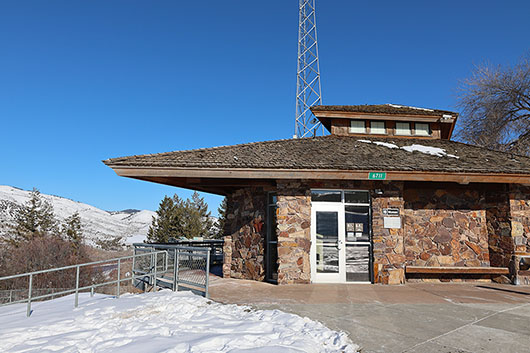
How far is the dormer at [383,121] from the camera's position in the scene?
12.7 m

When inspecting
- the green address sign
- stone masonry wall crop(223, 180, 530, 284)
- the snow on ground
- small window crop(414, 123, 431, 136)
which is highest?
small window crop(414, 123, 431, 136)

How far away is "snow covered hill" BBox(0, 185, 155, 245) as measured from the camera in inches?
3140

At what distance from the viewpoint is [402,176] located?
8430mm

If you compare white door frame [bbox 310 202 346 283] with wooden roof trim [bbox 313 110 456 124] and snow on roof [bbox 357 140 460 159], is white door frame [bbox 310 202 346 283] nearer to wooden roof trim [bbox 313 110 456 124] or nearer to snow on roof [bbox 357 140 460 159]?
snow on roof [bbox 357 140 460 159]

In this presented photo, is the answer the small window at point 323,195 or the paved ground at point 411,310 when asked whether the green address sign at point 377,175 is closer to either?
the small window at point 323,195

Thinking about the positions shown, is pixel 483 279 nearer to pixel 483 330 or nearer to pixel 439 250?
pixel 439 250

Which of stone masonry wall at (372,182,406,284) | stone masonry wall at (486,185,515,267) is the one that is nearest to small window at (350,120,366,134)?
Answer: stone masonry wall at (372,182,406,284)

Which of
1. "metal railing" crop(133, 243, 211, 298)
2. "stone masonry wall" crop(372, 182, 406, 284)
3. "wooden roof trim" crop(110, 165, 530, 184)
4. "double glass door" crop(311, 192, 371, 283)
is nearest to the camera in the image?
"metal railing" crop(133, 243, 211, 298)

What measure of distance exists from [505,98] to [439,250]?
1344cm

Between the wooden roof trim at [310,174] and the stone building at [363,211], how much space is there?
3 cm

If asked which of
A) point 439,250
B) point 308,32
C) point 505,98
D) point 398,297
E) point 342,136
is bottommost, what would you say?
point 398,297

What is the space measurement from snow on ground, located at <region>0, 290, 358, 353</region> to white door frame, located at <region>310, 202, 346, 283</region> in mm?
3148

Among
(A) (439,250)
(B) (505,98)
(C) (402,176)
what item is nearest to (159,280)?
(C) (402,176)

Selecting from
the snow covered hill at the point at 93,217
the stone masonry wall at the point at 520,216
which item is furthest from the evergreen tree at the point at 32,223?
the stone masonry wall at the point at 520,216
